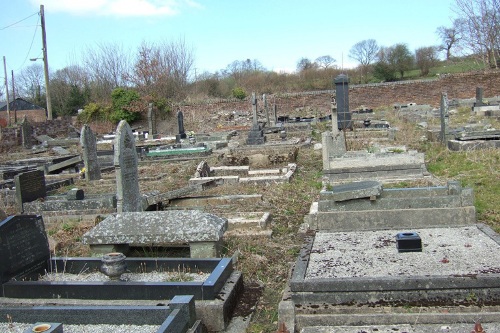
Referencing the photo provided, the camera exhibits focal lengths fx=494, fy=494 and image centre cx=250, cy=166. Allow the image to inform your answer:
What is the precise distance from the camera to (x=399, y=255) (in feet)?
16.5

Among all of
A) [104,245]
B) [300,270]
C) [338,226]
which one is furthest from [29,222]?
[338,226]

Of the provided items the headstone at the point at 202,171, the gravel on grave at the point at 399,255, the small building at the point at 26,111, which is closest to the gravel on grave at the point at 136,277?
the gravel on grave at the point at 399,255

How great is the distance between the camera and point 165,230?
218 inches

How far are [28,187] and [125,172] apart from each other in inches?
126

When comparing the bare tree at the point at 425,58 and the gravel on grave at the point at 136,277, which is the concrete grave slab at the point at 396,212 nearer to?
the gravel on grave at the point at 136,277

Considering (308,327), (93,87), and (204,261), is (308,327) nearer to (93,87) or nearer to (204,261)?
(204,261)

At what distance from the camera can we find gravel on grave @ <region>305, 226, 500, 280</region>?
450 centimetres

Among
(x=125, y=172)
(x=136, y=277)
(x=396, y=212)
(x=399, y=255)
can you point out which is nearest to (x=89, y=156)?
(x=125, y=172)

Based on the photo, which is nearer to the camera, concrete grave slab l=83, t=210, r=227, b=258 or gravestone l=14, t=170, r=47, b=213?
concrete grave slab l=83, t=210, r=227, b=258

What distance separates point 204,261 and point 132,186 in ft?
8.65

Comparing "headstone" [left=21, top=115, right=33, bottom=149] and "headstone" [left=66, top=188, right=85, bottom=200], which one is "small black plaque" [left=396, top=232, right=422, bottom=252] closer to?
"headstone" [left=66, top=188, right=85, bottom=200]

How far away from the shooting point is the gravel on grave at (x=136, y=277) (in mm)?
4992

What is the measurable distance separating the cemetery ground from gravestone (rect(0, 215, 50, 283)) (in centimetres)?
125

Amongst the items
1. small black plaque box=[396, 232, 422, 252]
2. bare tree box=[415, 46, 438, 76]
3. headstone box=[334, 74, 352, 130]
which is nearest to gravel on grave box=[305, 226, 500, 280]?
small black plaque box=[396, 232, 422, 252]
